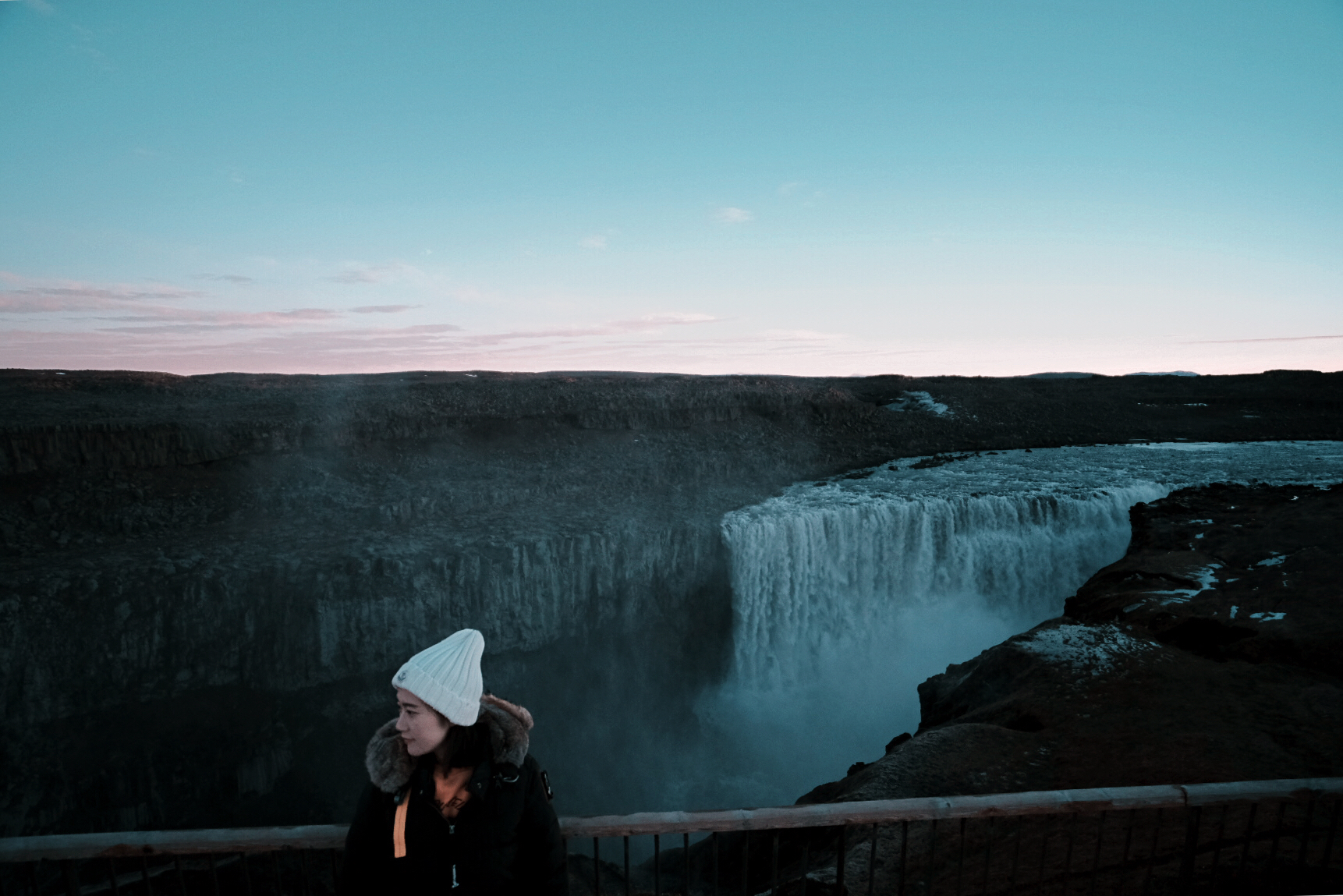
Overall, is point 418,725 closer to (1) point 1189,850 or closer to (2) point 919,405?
(1) point 1189,850

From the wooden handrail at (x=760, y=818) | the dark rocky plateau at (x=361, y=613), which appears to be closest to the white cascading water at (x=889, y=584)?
the dark rocky plateau at (x=361, y=613)

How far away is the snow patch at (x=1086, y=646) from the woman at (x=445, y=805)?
9.89 m

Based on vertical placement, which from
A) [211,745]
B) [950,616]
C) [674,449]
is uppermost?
[674,449]

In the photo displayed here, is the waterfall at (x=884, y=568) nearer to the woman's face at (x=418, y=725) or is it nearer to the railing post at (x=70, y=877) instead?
the railing post at (x=70, y=877)

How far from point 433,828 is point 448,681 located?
661 mm

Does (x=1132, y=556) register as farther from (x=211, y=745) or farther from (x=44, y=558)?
(x=44, y=558)

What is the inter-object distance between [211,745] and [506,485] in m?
10.6

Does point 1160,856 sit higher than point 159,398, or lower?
lower

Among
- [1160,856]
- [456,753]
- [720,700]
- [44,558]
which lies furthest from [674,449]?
[456,753]

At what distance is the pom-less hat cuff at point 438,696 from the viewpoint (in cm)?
276

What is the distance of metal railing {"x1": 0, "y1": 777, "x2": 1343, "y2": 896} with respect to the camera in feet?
12.4

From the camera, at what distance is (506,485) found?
23.1 meters

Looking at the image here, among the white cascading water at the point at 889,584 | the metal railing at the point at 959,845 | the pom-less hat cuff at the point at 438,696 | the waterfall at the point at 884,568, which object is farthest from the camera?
the waterfall at the point at 884,568

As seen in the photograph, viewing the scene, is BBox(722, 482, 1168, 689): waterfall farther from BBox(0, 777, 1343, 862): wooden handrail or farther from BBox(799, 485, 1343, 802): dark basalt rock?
BBox(0, 777, 1343, 862): wooden handrail
